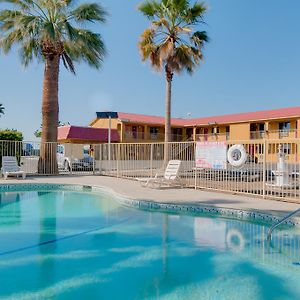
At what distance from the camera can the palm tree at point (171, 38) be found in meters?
19.8

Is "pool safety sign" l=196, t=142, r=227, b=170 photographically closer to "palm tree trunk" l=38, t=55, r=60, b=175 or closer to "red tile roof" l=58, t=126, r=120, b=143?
"palm tree trunk" l=38, t=55, r=60, b=175

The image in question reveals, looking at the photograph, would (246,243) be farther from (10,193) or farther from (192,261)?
(10,193)

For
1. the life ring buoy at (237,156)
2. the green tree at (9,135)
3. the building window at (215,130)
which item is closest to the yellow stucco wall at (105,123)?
the building window at (215,130)

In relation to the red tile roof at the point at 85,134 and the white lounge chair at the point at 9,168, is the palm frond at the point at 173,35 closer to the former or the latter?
the white lounge chair at the point at 9,168

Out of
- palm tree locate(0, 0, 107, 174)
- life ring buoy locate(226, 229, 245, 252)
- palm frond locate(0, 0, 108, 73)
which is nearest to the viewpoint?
life ring buoy locate(226, 229, 245, 252)

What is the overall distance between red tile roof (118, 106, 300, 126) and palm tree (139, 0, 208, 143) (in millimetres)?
16029

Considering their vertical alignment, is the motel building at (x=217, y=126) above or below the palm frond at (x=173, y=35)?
below

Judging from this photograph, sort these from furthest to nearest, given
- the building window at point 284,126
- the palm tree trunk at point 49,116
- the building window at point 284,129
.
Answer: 1. the building window at point 284,126
2. the building window at point 284,129
3. the palm tree trunk at point 49,116

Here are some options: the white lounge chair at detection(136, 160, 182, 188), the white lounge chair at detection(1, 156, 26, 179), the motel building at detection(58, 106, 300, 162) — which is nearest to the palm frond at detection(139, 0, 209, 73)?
the white lounge chair at detection(136, 160, 182, 188)

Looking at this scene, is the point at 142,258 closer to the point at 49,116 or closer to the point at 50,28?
the point at 50,28

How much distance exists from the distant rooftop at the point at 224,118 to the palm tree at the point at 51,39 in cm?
1730

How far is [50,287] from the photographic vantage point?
509cm

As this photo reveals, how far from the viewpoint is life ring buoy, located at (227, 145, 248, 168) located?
11.8 m

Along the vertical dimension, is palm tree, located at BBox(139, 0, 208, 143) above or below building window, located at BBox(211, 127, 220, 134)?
above
